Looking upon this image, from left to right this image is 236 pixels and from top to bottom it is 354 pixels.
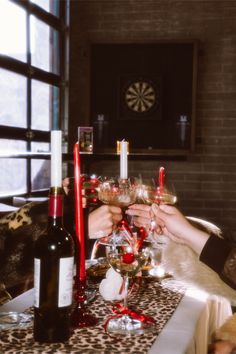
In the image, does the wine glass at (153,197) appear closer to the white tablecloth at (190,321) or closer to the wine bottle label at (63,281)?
the white tablecloth at (190,321)

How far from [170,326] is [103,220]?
1.39 feet

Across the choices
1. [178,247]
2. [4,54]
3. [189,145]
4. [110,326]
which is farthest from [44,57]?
[110,326]

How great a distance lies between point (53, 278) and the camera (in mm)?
950

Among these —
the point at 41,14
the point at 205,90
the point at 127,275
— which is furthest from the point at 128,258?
the point at 205,90

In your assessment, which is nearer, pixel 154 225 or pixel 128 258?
pixel 128 258

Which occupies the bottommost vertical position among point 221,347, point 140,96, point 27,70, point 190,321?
point 221,347

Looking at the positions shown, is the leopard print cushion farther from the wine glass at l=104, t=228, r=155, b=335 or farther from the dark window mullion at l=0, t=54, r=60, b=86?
the dark window mullion at l=0, t=54, r=60, b=86

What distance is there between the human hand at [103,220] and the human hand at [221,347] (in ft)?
1.42

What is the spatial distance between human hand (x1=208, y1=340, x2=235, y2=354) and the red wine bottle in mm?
602

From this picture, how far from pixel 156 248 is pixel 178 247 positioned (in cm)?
38

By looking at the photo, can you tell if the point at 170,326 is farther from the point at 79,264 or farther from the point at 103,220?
the point at 103,220

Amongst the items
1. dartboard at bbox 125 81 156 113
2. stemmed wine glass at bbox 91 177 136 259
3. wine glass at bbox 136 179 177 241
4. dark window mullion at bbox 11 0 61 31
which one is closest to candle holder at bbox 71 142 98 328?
stemmed wine glass at bbox 91 177 136 259

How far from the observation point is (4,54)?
4.54 m

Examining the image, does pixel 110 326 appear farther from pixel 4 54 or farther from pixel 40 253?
pixel 4 54
